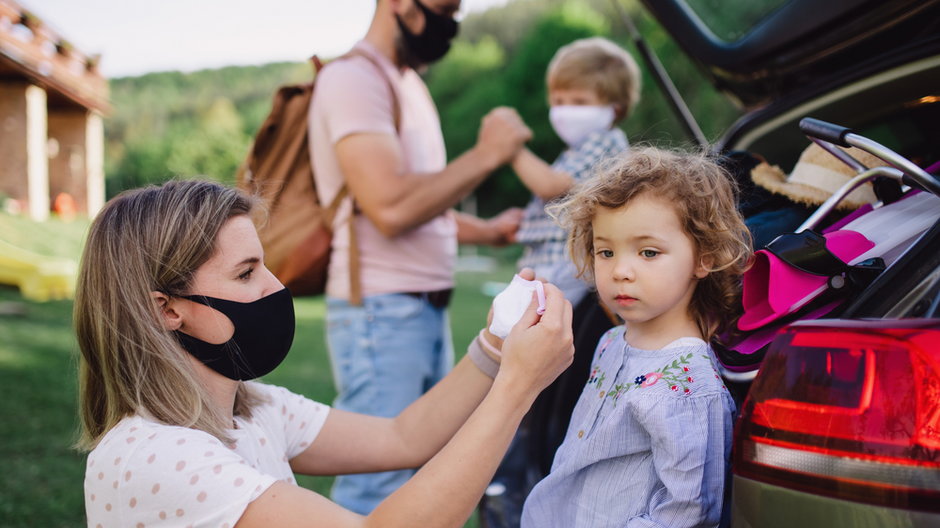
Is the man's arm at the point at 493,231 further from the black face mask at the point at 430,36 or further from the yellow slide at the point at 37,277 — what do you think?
the yellow slide at the point at 37,277

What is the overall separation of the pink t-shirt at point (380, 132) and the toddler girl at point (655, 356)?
3.67 ft

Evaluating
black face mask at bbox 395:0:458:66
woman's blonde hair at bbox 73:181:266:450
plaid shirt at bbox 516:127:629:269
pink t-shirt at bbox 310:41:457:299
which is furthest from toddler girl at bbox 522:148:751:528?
black face mask at bbox 395:0:458:66

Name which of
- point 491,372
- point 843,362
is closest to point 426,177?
point 491,372

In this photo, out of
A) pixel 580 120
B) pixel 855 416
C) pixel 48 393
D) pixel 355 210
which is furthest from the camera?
pixel 48 393

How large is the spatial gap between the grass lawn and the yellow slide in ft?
0.60

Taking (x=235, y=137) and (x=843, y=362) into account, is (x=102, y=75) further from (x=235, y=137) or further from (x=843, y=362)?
(x=843, y=362)

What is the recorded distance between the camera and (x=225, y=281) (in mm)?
1616

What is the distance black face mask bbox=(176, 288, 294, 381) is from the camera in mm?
1619

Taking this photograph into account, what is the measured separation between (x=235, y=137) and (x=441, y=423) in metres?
49.2

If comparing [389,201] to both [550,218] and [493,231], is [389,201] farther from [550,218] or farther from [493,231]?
[493,231]

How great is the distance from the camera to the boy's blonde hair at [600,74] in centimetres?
317

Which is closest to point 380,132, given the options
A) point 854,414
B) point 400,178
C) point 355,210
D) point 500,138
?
point 400,178

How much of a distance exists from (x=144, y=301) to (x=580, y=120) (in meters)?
2.06

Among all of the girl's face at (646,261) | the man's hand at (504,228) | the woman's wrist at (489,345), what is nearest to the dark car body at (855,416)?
the girl's face at (646,261)
